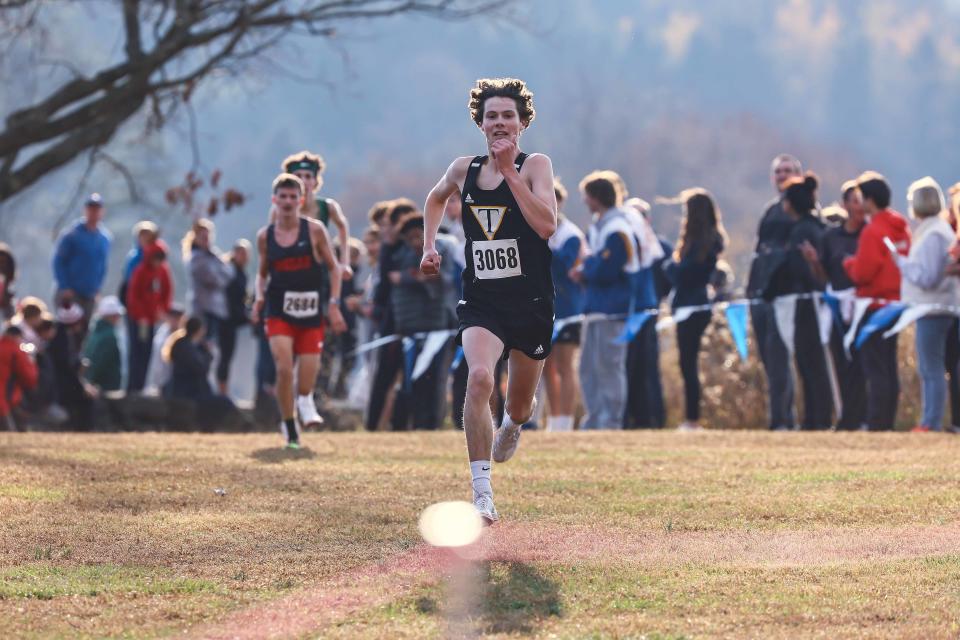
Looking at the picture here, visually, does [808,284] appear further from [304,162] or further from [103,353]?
[103,353]

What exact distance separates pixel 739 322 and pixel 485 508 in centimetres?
866

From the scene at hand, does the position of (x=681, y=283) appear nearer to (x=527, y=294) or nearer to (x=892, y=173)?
(x=527, y=294)

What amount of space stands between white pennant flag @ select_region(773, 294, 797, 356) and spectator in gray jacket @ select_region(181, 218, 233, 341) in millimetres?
7419

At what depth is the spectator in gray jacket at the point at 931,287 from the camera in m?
15.0

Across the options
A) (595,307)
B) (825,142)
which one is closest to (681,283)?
(595,307)

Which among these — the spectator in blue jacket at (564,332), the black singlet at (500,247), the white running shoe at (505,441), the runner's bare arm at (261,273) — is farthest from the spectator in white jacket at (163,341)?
the black singlet at (500,247)

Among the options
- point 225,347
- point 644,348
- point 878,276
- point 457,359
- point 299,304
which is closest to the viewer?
point 299,304

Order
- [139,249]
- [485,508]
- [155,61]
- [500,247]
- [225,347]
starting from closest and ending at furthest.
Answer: [485,508] → [500,247] → [155,61] → [139,249] → [225,347]

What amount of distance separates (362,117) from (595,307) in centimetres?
9118

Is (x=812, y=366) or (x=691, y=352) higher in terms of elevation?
(x=691, y=352)

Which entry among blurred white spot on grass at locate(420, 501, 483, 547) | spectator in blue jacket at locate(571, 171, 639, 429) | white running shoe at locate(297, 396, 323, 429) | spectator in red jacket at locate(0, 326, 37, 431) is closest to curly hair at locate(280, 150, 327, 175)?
white running shoe at locate(297, 396, 323, 429)

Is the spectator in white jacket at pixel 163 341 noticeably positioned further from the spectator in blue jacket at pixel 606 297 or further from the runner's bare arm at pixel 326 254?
the runner's bare arm at pixel 326 254

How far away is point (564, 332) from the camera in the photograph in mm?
16766

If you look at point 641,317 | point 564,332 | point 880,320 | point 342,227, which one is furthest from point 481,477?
point 641,317
